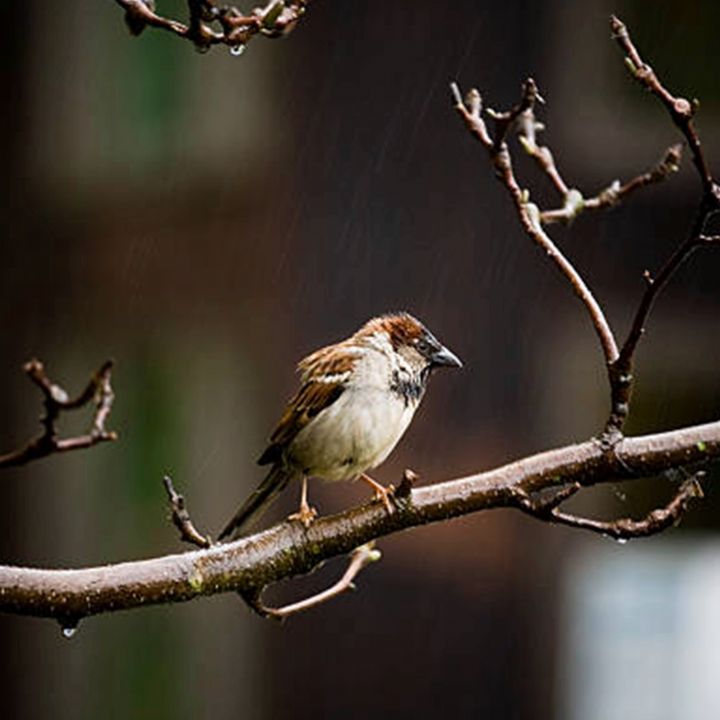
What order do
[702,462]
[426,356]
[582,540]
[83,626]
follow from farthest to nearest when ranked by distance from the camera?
[83,626] → [582,540] → [426,356] → [702,462]

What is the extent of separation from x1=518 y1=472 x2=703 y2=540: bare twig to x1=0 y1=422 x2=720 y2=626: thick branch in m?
0.03

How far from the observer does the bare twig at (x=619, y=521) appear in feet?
9.05

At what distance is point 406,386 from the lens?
375 cm

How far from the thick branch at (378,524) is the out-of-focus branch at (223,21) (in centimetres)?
72

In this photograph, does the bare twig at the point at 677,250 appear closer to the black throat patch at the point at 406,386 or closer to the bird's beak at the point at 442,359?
the bird's beak at the point at 442,359

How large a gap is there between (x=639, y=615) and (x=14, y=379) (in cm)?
415

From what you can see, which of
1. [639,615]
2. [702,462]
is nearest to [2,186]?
[639,615]

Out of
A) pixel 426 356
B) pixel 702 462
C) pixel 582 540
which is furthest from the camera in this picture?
pixel 582 540

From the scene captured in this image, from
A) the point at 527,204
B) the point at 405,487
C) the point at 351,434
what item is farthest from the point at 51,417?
the point at 351,434

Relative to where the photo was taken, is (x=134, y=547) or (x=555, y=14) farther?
(x=134, y=547)

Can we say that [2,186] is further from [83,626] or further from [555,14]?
[555,14]

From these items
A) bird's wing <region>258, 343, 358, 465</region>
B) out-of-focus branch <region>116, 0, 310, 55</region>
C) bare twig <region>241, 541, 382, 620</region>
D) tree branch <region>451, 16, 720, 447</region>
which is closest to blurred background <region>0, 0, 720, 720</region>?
bird's wing <region>258, 343, 358, 465</region>

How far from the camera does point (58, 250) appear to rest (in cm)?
1158

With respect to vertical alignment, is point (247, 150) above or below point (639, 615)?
above
